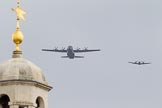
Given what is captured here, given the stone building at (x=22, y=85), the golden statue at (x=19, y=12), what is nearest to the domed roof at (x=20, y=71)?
the stone building at (x=22, y=85)

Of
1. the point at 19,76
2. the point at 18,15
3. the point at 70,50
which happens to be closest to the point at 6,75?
the point at 19,76

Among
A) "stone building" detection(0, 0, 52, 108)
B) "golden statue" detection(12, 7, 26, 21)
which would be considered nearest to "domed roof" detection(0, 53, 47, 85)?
"stone building" detection(0, 0, 52, 108)

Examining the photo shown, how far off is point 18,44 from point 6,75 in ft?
10.4

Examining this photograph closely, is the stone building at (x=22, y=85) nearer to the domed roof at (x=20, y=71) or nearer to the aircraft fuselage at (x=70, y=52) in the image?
the domed roof at (x=20, y=71)

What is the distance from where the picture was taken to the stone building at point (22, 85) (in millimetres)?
61594

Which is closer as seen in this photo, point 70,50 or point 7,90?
point 7,90

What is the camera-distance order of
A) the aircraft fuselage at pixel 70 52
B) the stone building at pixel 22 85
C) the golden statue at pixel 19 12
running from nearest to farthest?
1. the stone building at pixel 22 85
2. the golden statue at pixel 19 12
3. the aircraft fuselage at pixel 70 52

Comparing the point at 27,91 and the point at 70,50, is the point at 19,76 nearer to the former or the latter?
the point at 27,91

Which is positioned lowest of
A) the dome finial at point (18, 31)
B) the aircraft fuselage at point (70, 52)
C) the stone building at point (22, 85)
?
the stone building at point (22, 85)

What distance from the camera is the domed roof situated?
6188 cm

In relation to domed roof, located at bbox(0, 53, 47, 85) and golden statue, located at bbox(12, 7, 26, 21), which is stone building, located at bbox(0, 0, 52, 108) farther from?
golden statue, located at bbox(12, 7, 26, 21)

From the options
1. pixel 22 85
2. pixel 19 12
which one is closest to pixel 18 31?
pixel 19 12

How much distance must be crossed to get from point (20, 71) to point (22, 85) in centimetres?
102

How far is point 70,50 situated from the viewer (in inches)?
7057
